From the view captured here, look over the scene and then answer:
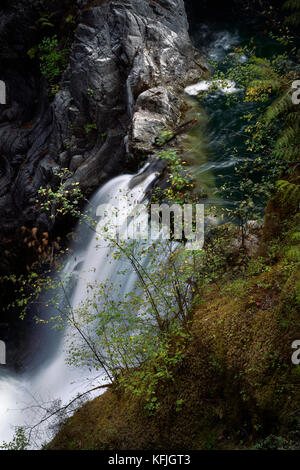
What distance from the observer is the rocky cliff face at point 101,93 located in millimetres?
9727

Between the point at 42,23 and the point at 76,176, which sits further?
the point at 42,23

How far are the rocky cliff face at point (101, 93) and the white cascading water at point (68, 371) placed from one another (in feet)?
2.96

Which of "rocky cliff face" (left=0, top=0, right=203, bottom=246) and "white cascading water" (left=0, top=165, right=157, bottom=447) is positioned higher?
"rocky cliff face" (left=0, top=0, right=203, bottom=246)

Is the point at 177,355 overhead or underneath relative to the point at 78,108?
underneath

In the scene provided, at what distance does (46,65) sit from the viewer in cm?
1164

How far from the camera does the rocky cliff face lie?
31.9ft

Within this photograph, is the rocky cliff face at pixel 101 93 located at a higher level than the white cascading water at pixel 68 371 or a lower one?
higher

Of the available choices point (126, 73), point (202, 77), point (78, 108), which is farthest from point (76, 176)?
point (202, 77)

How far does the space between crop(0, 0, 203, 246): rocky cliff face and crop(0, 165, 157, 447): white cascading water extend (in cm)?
90

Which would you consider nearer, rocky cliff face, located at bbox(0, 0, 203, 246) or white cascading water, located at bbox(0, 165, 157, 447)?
white cascading water, located at bbox(0, 165, 157, 447)

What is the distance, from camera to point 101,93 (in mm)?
10219

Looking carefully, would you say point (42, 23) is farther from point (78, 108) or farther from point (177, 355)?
point (177, 355)

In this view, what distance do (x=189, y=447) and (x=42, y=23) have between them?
13645mm

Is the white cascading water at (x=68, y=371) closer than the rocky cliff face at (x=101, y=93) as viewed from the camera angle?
Yes
